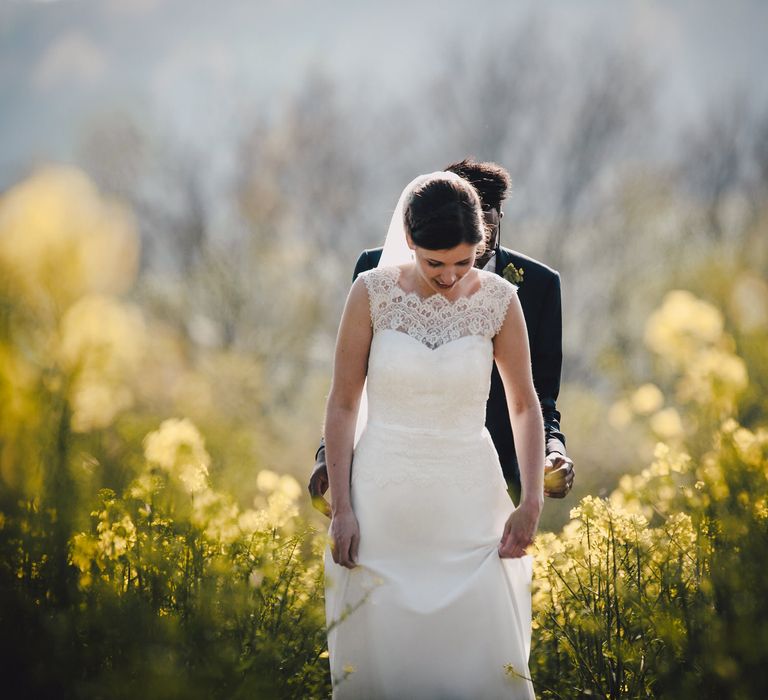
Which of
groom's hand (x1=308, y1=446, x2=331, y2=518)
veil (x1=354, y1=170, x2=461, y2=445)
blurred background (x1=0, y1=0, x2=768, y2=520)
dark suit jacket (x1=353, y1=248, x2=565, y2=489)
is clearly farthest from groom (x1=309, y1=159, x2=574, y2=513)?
blurred background (x1=0, y1=0, x2=768, y2=520)

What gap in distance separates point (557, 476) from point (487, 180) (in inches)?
50.5

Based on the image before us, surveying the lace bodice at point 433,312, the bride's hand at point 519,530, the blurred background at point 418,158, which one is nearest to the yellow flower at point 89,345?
the lace bodice at point 433,312

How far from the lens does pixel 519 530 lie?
2.89 metres

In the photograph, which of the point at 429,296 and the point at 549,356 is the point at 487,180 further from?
the point at 429,296

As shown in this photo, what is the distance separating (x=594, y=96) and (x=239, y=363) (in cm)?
978

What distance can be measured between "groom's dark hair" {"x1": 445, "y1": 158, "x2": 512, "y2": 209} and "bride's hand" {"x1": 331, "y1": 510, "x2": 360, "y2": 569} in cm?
150

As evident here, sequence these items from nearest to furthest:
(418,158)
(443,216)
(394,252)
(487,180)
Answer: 1. (443,216)
2. (394,252)
3. (487,180)
4. (418,158)

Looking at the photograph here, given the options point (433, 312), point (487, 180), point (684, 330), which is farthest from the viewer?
point (487, 180)

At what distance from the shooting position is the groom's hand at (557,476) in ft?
10.7

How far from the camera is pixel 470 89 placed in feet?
63.1

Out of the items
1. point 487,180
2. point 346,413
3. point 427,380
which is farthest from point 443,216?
point 487,180

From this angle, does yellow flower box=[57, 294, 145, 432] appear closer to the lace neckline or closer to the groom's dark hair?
the lace neckline

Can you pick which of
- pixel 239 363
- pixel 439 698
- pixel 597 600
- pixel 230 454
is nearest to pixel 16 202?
pixel 230 454

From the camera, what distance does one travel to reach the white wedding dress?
289 centimetres
